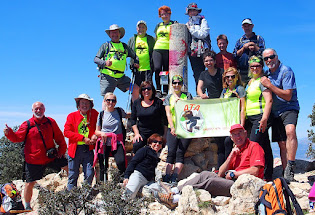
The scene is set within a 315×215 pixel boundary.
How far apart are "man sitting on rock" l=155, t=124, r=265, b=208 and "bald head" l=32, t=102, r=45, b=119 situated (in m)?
3.40

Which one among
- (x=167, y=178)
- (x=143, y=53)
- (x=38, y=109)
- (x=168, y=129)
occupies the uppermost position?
(x=143, y=53)

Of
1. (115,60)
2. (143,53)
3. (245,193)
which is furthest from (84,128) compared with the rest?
(245,193)

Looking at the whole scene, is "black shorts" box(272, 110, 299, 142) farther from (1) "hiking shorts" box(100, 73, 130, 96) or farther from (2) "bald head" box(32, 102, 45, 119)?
(2) "bald head" box(32, 102, 45, 119)

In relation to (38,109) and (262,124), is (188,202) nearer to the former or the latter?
(262,124)

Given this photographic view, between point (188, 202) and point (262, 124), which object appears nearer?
point (188, 202)

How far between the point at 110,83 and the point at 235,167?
4504mm

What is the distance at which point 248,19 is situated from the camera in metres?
9.66

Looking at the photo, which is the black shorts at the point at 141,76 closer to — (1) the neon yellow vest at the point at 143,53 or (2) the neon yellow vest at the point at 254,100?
(1) the neon yellow vest at the point at 143,53

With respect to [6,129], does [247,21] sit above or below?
above

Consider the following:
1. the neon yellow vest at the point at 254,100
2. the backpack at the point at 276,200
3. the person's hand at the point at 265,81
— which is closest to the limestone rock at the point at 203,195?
the backpack at the point at 276,200

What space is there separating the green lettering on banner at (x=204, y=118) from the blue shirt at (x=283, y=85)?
41.4 inches

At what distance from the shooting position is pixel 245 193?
252 inches

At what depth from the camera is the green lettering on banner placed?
27.8 ft

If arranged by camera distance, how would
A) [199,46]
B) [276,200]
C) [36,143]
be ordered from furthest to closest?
[199,46] < [36,143] < [276,200]
